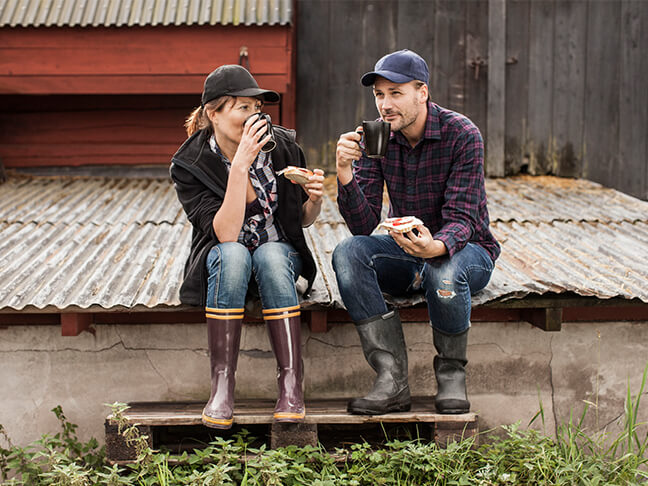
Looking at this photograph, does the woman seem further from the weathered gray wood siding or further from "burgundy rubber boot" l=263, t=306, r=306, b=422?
the weathered gray wood siding

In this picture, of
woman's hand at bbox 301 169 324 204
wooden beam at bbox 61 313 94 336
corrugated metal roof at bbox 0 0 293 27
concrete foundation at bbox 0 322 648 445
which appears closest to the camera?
woman's hand at bbox 301 169 324 204

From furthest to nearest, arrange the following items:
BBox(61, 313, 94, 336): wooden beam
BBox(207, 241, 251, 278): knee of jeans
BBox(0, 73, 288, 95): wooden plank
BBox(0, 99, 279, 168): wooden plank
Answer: BBox(0, 99, 279, 168): wooden plank, BBox(0, 73, 288, 95): wooden plank, BBox(61, 313, 94, 336): wooden beam, BBox(207, 241, 251, 278): knee of jeans

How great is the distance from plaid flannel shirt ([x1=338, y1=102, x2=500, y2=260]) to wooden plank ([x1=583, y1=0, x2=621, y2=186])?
4313 millimetres

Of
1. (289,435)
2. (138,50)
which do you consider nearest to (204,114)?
(289,435)

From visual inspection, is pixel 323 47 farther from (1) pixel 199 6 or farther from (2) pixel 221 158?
(2) pixel 221 158

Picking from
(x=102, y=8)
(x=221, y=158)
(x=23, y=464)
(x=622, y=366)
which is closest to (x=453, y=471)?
(x=622, y=366)

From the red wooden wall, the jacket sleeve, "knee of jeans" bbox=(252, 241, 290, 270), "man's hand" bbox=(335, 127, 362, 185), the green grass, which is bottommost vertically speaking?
the green grass

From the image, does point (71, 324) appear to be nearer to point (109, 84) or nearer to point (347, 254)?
point (347, 254)

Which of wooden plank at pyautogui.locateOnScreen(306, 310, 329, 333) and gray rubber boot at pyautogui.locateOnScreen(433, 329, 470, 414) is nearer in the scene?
gray rubber boot at pyautogui.locateOnScreen(433, 329, 470, 414)

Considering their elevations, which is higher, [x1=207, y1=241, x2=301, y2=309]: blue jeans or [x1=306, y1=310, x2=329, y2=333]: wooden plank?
[x1=207, y1=241, x2=301, y2=309]: blue jeans

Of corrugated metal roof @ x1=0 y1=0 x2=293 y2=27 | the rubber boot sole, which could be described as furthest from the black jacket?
corrugated metal roof @ x1=0 y1=0 x2=293 y2=27

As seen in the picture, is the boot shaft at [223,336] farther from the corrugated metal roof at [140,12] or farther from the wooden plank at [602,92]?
the wooden plank at [602,92]

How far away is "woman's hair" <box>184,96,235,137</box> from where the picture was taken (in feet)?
10.8

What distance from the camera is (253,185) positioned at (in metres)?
Answer: 3.48
